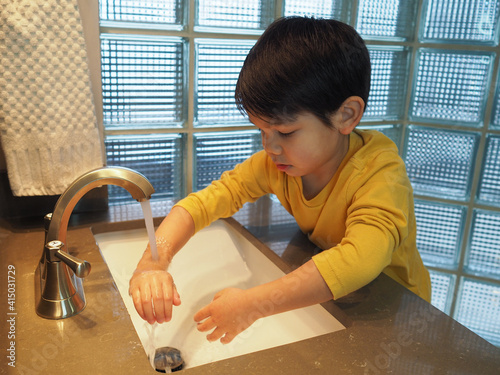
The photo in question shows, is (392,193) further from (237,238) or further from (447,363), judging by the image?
(237,238)

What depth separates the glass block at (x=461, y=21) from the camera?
1.34 meters

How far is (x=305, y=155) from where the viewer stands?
733 millimetres

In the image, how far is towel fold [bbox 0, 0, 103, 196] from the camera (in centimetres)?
81

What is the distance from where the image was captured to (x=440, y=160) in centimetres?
147

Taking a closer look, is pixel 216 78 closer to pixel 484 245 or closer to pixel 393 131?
pixel 393 131

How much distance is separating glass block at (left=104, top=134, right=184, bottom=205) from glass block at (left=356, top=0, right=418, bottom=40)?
651 mm

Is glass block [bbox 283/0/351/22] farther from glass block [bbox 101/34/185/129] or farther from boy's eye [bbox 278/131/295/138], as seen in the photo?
boy's eye [bbox 278/131/295/138]

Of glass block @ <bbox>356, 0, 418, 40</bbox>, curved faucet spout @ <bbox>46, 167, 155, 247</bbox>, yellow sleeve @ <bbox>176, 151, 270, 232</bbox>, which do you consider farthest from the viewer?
glass block @ <bbox>356, 0, 418, 40</bbox>

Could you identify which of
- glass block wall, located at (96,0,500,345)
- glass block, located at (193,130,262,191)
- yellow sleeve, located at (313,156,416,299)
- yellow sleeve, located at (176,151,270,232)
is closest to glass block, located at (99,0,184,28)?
glass block wall, located at (96,0,500,345)

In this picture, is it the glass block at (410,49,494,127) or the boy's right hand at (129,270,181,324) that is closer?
the boy's right hand at (129,270,181,324)

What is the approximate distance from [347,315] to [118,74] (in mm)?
772

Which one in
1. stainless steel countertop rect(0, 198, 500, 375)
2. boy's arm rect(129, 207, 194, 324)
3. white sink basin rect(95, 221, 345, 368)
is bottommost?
white sink basin rect(95, 221, 345, 368)

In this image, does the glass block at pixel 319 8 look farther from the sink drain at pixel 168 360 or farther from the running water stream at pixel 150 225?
the sink drain at pixel 168 360

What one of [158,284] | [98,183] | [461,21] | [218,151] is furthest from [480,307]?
[98,183]
